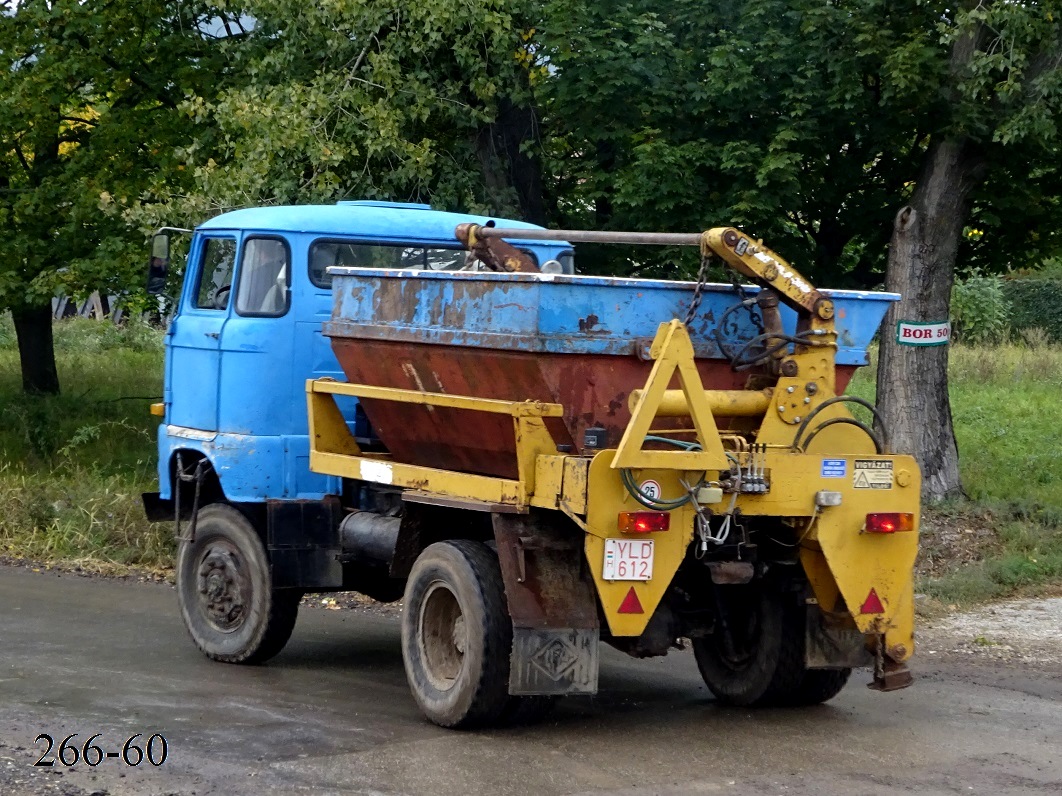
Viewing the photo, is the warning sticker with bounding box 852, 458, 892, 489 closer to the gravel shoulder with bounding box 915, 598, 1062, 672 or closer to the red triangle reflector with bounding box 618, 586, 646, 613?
the red triangle reflector with bounding box 618, 586, 646, 613

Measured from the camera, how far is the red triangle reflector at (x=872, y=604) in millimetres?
6586

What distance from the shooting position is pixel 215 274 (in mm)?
8875

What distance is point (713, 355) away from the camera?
262 inches

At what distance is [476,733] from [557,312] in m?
2.05

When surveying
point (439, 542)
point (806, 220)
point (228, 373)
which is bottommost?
point (439, 542)

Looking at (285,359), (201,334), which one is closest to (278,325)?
(285,359)

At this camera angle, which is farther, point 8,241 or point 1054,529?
point 8,241

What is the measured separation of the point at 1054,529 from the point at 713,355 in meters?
6.32

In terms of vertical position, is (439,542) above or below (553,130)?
below

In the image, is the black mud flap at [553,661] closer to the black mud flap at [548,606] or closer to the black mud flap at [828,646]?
the black mud flap at [548,606]

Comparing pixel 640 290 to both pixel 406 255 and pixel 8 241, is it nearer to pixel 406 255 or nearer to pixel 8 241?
pixel 406 255

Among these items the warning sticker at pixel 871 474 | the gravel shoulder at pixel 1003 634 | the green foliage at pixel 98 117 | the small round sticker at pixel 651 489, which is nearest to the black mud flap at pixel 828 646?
the warning sticker at pixel 871 474

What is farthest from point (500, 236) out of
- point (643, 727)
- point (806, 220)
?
point (806, 220)

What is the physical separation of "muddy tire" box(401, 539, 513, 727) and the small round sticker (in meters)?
0.98
